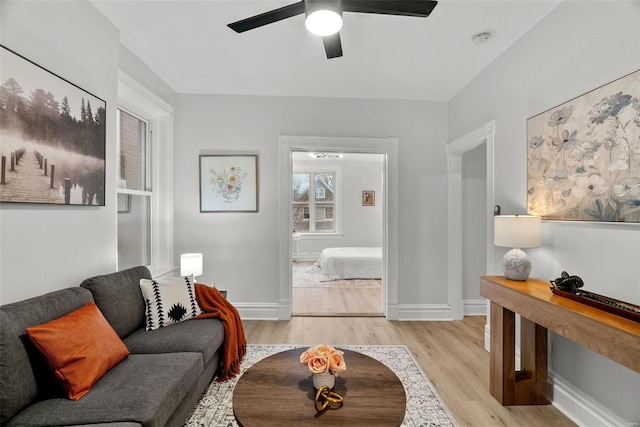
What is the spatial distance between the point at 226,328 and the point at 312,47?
2.47 meters

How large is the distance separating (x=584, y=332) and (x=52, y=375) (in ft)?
8.37

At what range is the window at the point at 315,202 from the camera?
8008mm

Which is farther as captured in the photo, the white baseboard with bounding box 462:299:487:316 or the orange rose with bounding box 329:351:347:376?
the white baseboard with bounding box 462:299:487:316

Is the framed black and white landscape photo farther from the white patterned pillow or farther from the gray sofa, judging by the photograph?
the white patterned pillow

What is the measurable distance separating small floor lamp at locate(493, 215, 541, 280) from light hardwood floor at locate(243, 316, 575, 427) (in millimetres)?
902

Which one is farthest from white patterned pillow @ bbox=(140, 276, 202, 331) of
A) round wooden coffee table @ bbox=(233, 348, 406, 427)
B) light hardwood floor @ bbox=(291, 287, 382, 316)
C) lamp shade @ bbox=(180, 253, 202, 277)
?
light hardwood floor @ bbox=(291, 287, 382, 316)

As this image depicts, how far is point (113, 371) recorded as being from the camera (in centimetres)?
167

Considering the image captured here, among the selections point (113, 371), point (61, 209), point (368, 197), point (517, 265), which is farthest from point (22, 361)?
point (368, 197)

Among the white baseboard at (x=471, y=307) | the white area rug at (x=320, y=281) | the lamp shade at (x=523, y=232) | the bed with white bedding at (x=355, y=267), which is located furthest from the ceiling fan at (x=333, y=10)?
the bed with white bedding at (x=355, y=267)

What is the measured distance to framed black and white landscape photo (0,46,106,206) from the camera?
1563 millimetres

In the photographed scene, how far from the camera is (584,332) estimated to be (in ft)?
4.94

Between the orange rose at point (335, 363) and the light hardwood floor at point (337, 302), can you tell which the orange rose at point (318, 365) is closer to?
the orange rose at point (335, 363)

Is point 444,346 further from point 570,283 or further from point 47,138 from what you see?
point 47,138

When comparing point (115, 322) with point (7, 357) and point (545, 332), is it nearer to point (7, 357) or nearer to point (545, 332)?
point (7, 357)
